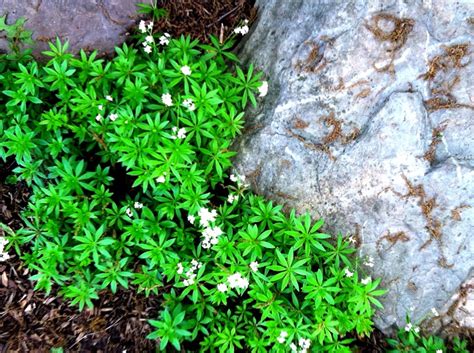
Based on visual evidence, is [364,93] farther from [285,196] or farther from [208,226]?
[208,226]

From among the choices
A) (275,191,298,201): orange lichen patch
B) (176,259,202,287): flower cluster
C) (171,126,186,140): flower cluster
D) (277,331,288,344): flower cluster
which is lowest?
(176,259,202,287): flower cluster

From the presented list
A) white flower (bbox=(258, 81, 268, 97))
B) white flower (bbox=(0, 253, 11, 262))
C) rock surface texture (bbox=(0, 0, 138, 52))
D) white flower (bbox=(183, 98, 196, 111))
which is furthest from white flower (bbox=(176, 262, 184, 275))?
rock surface texture (bbox=(0, 0, 138, 52))

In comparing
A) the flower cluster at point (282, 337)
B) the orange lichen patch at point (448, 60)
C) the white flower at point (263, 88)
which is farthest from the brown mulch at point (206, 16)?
the flower cluster at point (282, 337)

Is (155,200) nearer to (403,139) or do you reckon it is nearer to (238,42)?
(238,42)

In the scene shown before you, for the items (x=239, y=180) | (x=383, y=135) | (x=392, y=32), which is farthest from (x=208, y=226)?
(x=392, y=32)

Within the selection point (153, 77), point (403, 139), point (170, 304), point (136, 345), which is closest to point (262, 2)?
point (153, 77)

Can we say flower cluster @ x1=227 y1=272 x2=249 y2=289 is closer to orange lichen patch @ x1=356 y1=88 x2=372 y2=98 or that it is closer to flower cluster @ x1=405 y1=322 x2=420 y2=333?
flower cluster @ x1=405 y1=322 x2=420 y2=333

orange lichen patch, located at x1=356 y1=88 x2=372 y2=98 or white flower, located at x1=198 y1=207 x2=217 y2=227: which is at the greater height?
orange lichen patch, located at x1=356 y1=88 x2=372 y2=98
